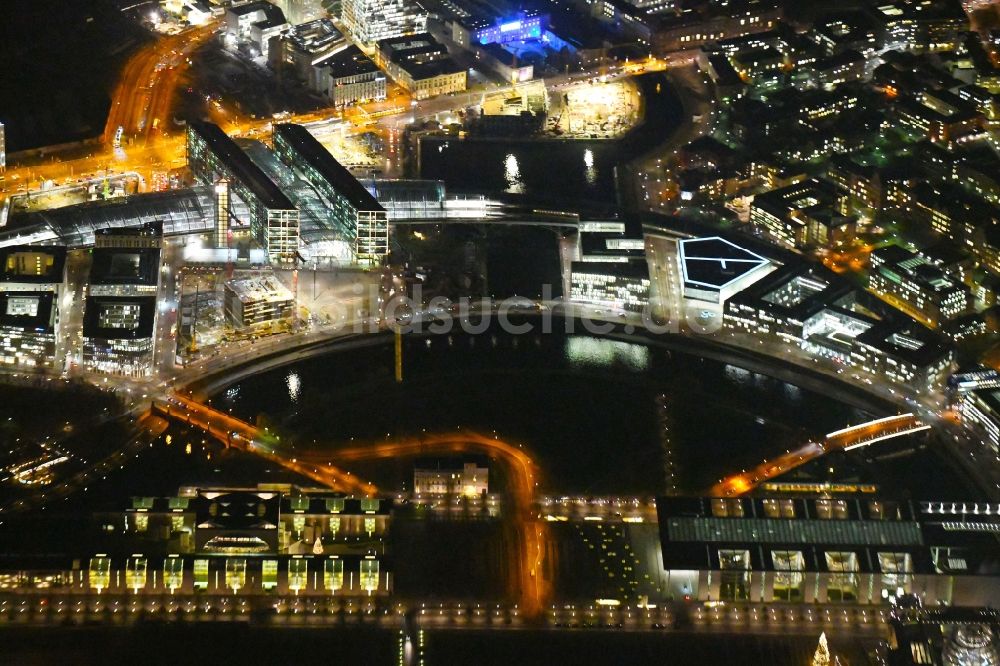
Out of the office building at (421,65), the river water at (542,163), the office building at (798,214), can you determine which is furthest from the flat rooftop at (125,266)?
the office building at (798,214)

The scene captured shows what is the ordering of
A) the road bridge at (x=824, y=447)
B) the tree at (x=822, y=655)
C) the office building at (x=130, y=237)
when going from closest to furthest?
1. the tree at (x=822, y=655)
2. the road bridge at (x=824, y=447)
3. the office building at (x=130, y=237)

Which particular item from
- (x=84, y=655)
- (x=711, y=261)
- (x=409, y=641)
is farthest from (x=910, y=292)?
(x=84, y=655)

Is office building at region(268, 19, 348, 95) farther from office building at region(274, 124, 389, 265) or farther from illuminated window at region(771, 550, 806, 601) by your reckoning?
illuminated window at region(771, 550, 806, 601)

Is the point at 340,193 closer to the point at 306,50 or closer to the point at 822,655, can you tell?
the point at 306,50

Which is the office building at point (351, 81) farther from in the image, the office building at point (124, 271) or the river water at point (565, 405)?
the river water at point (565, 405)

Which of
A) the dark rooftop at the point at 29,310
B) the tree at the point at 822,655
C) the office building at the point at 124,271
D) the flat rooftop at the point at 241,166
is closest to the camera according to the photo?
the tree at the point at 822,655

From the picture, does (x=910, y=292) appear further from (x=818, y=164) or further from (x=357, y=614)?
(x=357, y=614)
